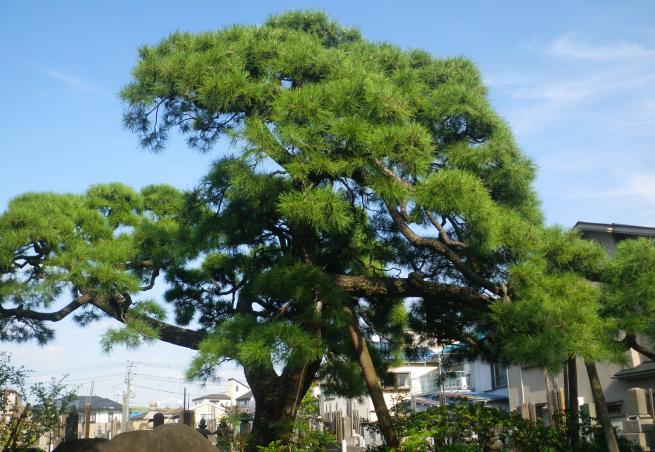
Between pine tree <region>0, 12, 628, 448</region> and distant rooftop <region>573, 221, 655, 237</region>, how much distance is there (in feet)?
13.3

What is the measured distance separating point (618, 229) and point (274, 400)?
6533mm

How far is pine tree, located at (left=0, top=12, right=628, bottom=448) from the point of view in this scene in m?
5.30

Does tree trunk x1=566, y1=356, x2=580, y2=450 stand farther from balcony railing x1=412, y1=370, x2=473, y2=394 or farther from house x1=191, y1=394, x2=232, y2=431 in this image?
house x1=191, y1=394, x2=232, y2=431

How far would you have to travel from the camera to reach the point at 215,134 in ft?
22.2

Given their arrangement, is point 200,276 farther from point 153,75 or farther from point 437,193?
point 437,193

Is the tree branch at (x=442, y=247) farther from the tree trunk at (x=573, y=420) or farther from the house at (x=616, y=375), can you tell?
the house at (x=616, y=375)

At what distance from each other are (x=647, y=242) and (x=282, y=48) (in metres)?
3.84

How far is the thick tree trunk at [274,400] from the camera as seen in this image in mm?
7102

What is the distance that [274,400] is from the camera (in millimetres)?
7258

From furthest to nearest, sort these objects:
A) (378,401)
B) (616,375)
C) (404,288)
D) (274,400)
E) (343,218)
Answer: (616,375)
(274,400)
(404,288)
(378,401)
(343,218)

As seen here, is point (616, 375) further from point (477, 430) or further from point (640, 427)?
point (477, 430)

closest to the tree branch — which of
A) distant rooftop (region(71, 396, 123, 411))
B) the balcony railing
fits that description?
the balcony railing

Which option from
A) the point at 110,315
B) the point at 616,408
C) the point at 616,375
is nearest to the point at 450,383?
the point at 616,408

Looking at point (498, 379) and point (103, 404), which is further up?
point (498, 379)
